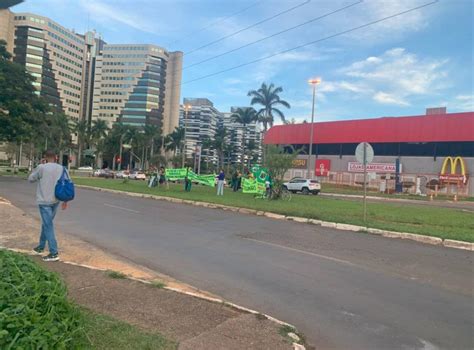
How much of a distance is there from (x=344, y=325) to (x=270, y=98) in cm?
5873

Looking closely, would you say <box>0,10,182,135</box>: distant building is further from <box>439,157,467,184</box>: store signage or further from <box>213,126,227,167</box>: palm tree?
<box>439,157,467,184</box>: store signage

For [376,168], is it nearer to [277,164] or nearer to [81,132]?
[277,164]

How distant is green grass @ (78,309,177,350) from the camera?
3389mm

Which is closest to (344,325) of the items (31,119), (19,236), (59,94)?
(19,236)

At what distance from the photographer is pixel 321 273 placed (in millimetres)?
7172

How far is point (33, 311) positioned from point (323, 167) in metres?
53.5

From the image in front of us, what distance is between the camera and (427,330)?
4.76 meters

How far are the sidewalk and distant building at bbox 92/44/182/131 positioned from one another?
134 metres

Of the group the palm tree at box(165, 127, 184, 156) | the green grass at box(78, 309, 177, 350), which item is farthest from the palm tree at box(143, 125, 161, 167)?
the green grass at box(78, 309, 177, 350)

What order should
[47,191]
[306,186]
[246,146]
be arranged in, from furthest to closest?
[246,146] < [306,186] < [47,191]

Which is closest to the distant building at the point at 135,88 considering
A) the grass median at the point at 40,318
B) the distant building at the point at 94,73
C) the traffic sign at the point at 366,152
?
the distant building at the point at 94,73

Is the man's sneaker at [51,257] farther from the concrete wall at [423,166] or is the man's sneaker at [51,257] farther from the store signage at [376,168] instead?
the store signage at [376,168]

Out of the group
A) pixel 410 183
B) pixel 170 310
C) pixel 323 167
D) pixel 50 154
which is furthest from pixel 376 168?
pixel 170 310

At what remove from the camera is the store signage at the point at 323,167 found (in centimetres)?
5425
